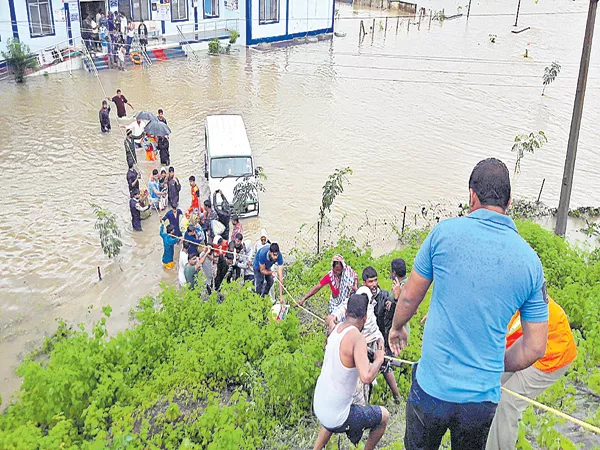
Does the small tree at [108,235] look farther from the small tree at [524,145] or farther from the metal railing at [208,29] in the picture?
the metal railing at [208,29]

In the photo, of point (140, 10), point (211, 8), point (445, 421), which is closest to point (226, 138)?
point (445, 421)

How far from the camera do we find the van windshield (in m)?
14.0

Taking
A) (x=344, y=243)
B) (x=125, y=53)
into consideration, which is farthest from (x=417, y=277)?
(x=125, y=53)

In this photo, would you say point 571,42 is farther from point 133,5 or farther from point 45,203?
point 45,203

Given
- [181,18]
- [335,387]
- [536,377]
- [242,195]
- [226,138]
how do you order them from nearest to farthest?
[536,377] → [335,387] → [242,195] → [226,138] → [181,18]

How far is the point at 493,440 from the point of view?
439cm

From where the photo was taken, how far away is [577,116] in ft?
37.8

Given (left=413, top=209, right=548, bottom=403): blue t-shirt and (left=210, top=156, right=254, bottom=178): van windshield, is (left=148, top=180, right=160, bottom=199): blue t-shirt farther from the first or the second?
(left=413, top=209, right=548, bottom=403): blue t-shirt

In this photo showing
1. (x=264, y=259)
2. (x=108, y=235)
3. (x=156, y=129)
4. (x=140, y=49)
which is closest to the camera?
(x=264, y=259)

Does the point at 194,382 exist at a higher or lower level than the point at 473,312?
lower

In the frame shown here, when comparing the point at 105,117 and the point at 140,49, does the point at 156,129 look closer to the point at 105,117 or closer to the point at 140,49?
the point at 105,117

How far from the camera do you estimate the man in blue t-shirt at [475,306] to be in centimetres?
282

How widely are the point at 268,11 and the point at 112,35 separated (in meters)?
10.2

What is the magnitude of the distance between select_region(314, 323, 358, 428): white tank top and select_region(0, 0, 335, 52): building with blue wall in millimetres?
23932
